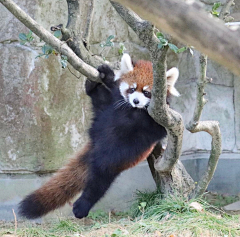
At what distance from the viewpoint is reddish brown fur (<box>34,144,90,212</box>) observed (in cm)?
380

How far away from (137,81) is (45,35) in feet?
4.18

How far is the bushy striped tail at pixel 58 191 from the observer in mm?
3705

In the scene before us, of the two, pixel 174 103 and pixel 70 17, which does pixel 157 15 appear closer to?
pixel 70 17

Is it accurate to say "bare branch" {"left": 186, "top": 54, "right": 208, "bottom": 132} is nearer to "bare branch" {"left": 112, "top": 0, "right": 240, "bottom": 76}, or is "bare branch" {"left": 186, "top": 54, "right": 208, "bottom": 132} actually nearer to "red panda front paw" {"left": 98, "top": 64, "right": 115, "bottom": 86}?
"red panda front paw" {"left": 98, "top": 64, "right": 115, "bottom": 86}

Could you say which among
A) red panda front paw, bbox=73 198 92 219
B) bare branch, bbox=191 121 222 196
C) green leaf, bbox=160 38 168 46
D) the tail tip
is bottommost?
the tail tip

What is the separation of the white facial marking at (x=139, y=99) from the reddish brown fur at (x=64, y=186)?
762 millimetres

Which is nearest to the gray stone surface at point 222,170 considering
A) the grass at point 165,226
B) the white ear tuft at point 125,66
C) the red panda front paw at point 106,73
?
the grass at point 165,226

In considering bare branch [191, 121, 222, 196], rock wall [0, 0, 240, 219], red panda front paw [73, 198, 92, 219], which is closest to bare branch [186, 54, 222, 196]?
bare branch [191, 121, 222, 196]

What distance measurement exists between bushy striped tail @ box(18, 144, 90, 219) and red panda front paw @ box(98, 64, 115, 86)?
0.86 meters

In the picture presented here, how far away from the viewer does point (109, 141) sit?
12.8 feet

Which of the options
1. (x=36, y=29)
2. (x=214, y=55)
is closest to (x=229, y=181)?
(x=36, y=29)

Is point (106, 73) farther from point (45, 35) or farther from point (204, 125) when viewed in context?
point (204, 125)

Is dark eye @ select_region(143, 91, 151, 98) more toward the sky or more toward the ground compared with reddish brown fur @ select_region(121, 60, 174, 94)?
more toward the ground

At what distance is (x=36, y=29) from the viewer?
298 centimetres
